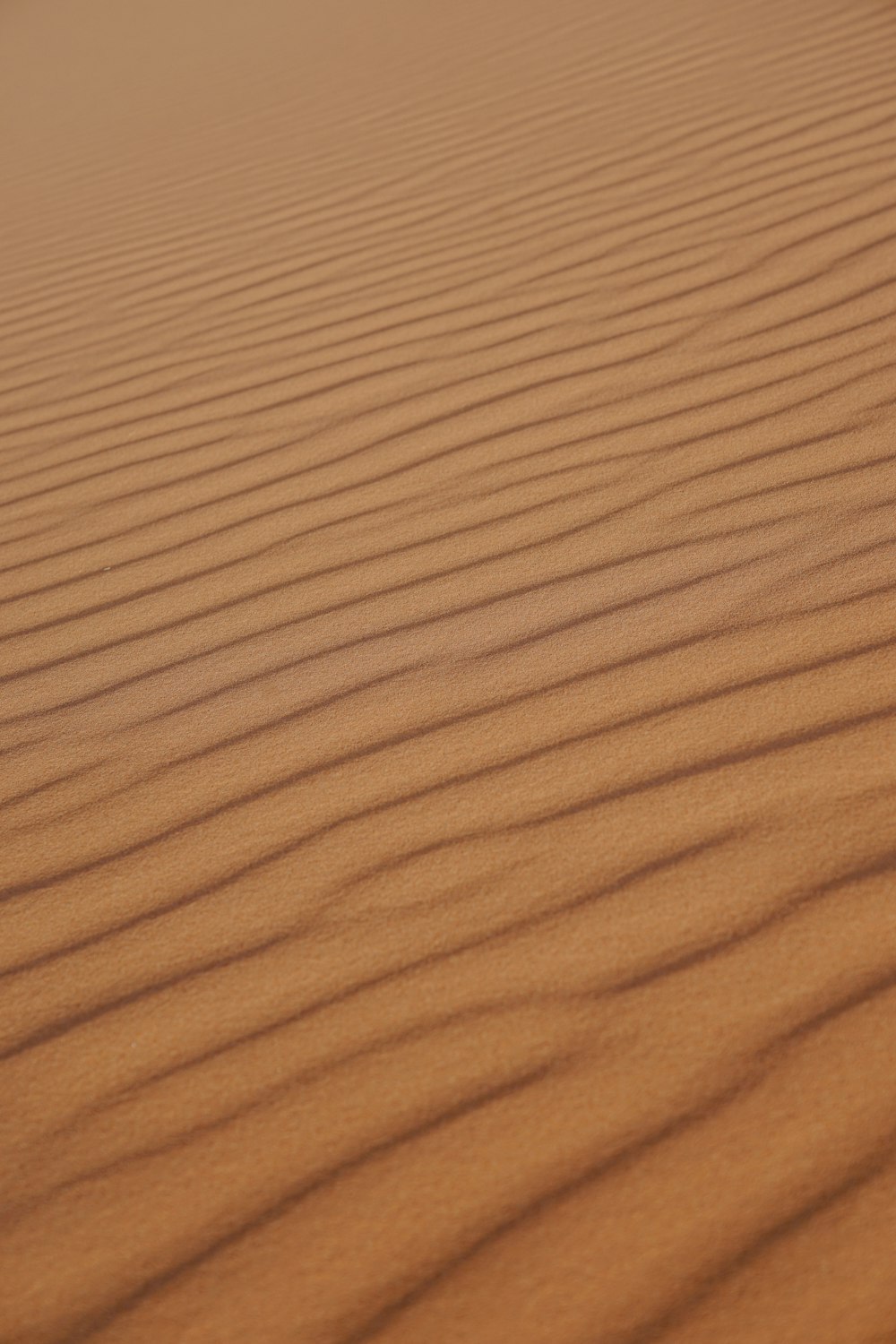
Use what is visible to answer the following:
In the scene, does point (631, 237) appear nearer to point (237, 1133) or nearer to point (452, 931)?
point (452, 931)

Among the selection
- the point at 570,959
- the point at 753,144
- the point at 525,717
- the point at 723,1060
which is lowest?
the point at 723,1060

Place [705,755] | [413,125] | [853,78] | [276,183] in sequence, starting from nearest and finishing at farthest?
[705,755] → [853,78] → [276,183] → [413,125]

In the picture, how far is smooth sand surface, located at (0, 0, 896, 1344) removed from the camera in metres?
1.34

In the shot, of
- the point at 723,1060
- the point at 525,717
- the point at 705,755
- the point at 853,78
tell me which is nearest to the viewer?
the point at 723,1060

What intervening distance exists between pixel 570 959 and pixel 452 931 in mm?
169

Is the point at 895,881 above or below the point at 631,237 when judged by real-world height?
below

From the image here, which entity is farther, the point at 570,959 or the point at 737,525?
the point at 737,525

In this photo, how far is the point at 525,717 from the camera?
196 cm

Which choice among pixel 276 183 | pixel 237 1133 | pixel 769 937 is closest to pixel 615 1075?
pixel 769 937

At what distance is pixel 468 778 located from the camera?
1876 millimetres

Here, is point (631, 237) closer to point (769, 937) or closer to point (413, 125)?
point (413, 125)

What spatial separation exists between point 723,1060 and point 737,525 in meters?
1.16

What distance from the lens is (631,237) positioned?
3.53 meters

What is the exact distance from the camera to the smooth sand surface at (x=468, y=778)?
1.34 meters
